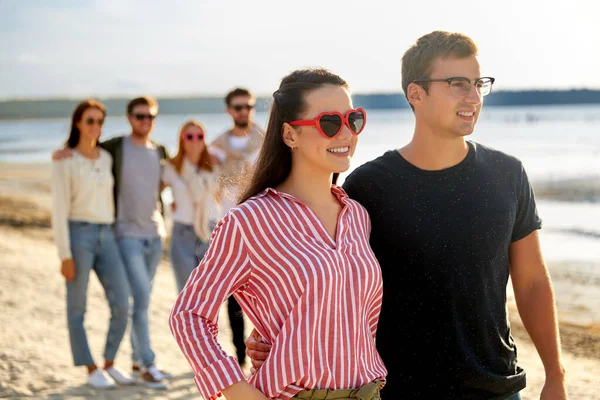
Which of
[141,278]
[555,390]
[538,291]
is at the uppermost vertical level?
[538,291]

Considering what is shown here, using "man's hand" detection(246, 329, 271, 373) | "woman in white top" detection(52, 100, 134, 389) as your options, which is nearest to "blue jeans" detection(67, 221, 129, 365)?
"woman in white top" detection(52, 100, 134, 389)

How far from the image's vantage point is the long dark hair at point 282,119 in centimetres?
282

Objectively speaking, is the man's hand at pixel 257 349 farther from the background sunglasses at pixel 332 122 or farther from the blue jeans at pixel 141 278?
the blue jeans at pixel 141 278

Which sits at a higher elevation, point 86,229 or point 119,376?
point 86,229

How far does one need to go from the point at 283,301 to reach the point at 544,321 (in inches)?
49.5

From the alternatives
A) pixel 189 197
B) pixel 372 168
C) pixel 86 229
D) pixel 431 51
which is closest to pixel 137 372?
pixel 86 229

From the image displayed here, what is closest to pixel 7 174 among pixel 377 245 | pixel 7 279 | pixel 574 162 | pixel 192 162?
pixel 574 162

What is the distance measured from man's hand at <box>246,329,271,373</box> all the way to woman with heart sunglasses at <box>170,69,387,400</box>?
2 cm

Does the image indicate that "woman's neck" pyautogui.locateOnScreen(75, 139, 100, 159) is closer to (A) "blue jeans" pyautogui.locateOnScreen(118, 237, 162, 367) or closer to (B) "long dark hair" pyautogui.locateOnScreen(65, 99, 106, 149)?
(B) "long dark hair" pyautogui.locateOnScreen(65, 99, 106, 149)

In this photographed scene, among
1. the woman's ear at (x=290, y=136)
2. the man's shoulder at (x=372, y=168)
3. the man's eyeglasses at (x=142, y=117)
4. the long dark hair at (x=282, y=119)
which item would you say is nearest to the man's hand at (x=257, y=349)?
the long dark hair at (x=282, y=119)

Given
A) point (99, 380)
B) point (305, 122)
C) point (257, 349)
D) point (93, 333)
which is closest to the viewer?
point (257, 349)

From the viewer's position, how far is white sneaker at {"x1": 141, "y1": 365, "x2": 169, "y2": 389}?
22.5 ft

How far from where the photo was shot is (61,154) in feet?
21.6

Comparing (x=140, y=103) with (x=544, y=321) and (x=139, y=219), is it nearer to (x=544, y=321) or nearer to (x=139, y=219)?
(x=139, y=219)
